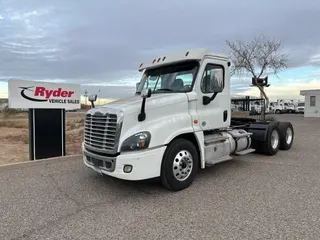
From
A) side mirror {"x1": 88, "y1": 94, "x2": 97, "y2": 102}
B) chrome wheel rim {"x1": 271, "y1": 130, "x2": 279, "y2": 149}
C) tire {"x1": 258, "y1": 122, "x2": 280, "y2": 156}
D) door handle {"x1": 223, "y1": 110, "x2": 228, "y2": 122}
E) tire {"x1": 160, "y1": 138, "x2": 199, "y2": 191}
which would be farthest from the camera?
chrome wheel rim {"x1": 271, "y1": 130, "x2": 279, "y2": 149}

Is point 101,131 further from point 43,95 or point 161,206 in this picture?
point 43,95

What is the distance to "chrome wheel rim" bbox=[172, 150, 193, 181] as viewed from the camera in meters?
4.97

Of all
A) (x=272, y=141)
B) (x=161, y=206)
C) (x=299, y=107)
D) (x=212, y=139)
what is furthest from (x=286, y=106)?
(x=161, y=206)

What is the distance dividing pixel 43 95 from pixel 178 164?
478 cm

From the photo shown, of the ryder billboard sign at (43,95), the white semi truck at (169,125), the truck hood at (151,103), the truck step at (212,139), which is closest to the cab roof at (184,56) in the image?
the white semi truck at (169,125)

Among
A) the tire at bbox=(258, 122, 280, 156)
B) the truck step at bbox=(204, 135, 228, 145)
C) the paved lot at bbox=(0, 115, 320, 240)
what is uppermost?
the truck step at bbox=(204, 135, 228, 145)

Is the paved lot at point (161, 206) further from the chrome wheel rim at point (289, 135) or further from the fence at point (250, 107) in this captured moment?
the fence at point (250, 107)

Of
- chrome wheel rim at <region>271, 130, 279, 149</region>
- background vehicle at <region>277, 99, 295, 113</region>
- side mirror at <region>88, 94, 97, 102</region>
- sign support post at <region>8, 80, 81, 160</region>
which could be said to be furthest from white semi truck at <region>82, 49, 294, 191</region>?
background vehicle at <region>277, 99, 295, 113</region>

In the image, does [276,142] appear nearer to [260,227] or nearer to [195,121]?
[195,121]

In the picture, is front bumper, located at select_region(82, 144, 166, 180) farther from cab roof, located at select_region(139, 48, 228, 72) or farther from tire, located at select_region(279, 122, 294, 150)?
tire, located at select_region(279, 122, 294, 150)

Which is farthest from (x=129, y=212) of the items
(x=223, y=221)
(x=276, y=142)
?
(x=276, y=142)

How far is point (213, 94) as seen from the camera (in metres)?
5.68

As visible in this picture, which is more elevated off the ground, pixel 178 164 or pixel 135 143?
pixel 135 143

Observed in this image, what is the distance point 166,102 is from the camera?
5.00m
